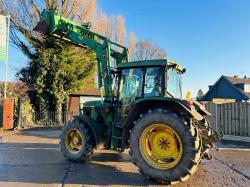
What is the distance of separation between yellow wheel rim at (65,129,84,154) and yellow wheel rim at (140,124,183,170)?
7.76 feet

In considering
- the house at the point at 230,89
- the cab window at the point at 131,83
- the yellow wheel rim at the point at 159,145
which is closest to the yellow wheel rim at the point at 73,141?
the cab window at the point at 131,83

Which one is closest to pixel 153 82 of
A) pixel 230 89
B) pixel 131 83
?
pixel 131 83

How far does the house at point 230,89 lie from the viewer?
3412cm

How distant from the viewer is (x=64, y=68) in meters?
19.7

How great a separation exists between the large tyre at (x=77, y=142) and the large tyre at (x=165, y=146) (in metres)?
1.72

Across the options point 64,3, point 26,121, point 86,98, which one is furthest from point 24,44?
point 86,98

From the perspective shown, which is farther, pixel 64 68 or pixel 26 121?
pixel 64 68

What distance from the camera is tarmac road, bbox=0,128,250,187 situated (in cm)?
589

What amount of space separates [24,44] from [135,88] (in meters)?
14.7

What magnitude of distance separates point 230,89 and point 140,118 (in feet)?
104

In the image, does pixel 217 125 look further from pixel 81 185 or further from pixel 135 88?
pixel 81 185

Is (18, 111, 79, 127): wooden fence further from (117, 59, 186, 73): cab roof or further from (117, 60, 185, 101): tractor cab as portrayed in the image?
(117, 59, 186, 73): cab roof

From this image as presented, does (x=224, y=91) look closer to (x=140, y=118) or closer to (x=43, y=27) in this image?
(x=43, y=27)

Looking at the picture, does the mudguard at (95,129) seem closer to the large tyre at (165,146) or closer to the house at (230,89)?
the large tyre at (165,146)
